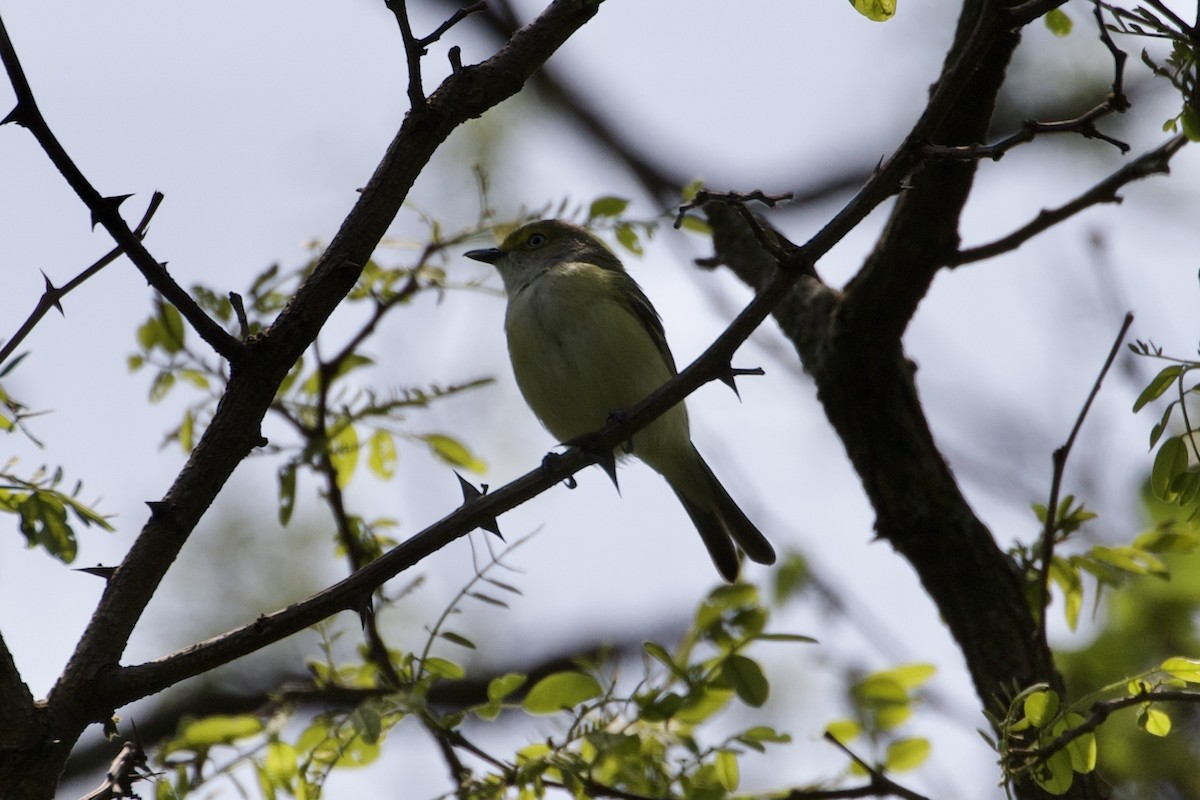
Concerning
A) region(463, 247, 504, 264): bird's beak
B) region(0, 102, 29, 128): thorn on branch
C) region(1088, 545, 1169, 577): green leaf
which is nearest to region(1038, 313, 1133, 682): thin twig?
region(1088, 545, 1169, 577): green leaf

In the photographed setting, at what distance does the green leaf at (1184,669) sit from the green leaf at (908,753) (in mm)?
1205

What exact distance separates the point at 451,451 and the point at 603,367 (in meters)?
1.02

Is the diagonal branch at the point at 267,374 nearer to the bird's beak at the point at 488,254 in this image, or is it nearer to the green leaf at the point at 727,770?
the green leaf at the point at 727,770

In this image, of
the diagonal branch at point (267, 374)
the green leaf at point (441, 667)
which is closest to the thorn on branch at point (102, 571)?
the diagonal branch at point (267, 374)

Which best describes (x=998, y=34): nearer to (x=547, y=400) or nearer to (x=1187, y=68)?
(x=1187, y=68)

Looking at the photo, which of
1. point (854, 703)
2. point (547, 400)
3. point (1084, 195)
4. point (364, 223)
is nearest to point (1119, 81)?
point (1084, 195)

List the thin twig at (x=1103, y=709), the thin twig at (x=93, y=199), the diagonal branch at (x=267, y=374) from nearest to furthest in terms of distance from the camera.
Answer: the thin twig at (x=93, y=199) < the diagonal branch at (x=267, y=374) < the thin twig at (x=1103, y=709)

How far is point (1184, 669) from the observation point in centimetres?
235

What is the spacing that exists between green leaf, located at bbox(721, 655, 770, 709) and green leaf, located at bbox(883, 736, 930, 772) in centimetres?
59

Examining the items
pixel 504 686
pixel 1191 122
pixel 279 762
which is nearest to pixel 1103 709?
pixel 1191 122

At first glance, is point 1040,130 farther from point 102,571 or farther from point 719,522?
point 719,522

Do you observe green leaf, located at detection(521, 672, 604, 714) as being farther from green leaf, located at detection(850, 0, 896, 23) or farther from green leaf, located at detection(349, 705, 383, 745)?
green leaf, located at detection(850, 0, 896, 23)

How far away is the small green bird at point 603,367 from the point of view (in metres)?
4.84

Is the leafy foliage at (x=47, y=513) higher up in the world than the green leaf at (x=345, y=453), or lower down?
lower down
